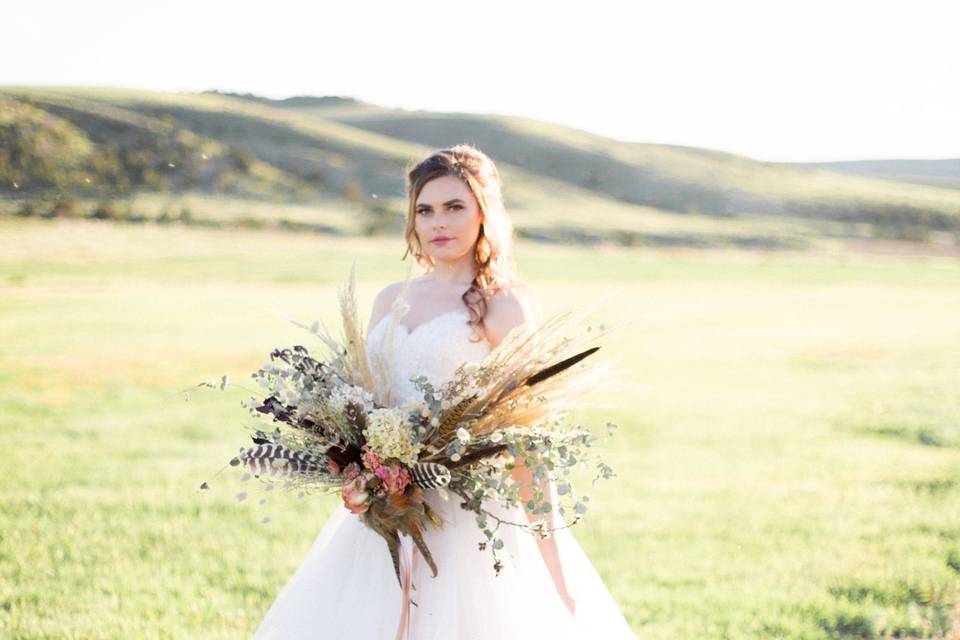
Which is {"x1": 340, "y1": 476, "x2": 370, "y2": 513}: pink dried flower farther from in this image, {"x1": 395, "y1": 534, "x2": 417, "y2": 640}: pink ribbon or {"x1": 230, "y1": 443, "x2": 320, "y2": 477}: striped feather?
{"x1": 395, "y1": 534, "x2": 417, "y2": 640}: pink ribbon

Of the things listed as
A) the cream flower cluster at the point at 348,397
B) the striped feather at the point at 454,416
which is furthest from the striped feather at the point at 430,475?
the cream flower cluster at the point at 348,397

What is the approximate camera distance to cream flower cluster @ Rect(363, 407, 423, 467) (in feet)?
10.6

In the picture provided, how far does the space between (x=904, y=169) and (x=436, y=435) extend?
18948 centimetres

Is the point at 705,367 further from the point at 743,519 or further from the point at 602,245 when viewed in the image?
the point at 602,245

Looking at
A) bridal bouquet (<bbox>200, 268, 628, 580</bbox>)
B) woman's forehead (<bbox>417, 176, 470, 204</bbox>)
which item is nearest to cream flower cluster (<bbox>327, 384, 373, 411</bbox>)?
bridal bouquet (<bbox>200, 268, 628, 580</bbox>)

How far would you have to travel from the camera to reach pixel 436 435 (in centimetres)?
341

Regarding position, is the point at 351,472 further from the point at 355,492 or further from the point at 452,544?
the point at 452,544

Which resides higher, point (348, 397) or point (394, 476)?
point (348, 397)

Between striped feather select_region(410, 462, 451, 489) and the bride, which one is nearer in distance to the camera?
striped feather select_region(410, 462, 451, 489)

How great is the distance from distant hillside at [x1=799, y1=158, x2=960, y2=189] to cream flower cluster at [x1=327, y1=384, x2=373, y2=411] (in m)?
175

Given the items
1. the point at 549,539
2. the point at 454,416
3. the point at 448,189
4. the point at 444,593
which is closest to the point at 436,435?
the point at 454,416

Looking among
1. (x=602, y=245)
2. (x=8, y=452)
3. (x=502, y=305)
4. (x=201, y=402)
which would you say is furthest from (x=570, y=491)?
(x=602, y=245)

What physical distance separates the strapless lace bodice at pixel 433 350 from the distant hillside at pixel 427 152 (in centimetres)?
7078

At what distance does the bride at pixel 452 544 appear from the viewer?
376 centimetres
